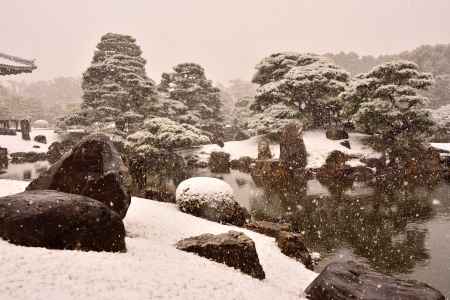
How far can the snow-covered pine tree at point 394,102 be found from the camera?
2341 centimetres

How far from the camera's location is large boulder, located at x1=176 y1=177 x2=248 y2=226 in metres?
12.1

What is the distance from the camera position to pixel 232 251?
8.34 meters

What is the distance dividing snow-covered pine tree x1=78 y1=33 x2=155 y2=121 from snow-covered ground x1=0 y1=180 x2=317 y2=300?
892 inches

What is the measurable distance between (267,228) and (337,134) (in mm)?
18062

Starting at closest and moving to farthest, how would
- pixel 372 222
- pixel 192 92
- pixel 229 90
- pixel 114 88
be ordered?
pixel 372 222
pixel 114 88
pixel 192 92
pixel 229 90

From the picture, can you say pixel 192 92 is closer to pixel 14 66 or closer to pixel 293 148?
pixel 293 148

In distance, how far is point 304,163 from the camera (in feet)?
83.1

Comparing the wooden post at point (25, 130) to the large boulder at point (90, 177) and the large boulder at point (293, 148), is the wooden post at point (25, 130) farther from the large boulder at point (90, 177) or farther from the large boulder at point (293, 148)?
the large boulder at point (90, 177)

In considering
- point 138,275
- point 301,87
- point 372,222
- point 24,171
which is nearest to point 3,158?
point 24,171

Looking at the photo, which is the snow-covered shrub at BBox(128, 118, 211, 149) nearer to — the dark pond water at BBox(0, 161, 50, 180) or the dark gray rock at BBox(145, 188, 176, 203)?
the dark pond water at BBox(0, 161, 50, 180)

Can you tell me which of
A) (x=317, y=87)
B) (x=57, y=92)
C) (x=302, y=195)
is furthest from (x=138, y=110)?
(x=57, y=92)

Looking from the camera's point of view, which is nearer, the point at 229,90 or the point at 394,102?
the point at 394,102

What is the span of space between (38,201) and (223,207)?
6.09 metres

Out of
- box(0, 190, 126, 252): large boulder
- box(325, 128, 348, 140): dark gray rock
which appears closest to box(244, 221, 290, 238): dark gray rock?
box(0, 190, 126, 252): large boulder
